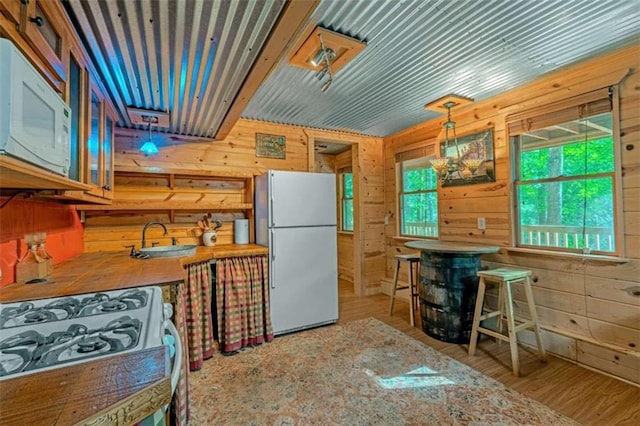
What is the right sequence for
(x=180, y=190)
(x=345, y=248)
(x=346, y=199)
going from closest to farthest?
(x=180, y=190) → (x=345, y=248) → (x=346, y=199)

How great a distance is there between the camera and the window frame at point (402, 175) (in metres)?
3.71

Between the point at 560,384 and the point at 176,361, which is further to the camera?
the point at 560,384

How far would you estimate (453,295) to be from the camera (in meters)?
2.68

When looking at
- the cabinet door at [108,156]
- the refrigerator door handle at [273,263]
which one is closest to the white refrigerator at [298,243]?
the refrigerator door handle at [273,263]

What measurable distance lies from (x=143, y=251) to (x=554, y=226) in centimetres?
367

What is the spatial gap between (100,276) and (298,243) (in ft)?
5.64

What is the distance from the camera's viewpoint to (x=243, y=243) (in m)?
3.29

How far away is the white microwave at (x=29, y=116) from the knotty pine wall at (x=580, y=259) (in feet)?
11.2

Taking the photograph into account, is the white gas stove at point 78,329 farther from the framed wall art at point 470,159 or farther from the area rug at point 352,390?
the framed wall art at point 470,159

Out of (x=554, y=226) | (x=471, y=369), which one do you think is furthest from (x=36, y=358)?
(x=554, y=226)

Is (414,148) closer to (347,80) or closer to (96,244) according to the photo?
(347,80)

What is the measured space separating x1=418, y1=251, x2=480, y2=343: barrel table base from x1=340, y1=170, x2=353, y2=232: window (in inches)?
112

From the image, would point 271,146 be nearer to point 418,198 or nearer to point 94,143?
point 94,143

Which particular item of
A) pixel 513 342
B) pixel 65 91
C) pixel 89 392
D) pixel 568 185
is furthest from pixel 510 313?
pixel 65 91
